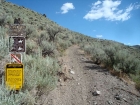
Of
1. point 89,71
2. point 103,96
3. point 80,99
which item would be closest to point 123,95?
point 103,96

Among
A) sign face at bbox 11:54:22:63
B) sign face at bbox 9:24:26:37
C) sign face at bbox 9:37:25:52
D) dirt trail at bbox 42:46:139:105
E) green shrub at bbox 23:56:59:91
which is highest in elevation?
sign face at bbox 9:24:26:37

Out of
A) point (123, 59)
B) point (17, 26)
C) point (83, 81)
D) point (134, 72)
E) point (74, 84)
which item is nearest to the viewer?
point (17, 26)

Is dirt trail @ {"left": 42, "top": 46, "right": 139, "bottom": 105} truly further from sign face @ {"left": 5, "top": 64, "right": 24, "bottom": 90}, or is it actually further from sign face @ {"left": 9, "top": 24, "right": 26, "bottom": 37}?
sign face @ {"left": 9, "top": 24, "right": 26, "bottom": 37}

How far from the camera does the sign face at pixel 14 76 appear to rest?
4.69m

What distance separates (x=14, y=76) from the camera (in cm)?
474

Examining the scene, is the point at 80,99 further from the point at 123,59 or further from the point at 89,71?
the point at 123,59

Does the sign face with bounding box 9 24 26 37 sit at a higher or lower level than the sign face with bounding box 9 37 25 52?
higher

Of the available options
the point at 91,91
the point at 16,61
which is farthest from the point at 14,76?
the point at 91,91

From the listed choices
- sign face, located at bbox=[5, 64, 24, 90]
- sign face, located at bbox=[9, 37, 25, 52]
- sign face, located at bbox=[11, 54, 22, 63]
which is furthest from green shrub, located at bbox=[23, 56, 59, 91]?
sign face, located at bbox=[9, 37, 25, 52]

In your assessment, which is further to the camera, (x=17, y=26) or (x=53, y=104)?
(x=53, y=104)

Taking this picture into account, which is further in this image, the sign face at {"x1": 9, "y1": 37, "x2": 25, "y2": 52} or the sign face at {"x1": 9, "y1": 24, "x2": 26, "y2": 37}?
the sign face at {"x1": 9, "y1": 24, "x2": 26, "y2": 37}

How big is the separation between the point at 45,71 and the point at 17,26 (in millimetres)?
2438

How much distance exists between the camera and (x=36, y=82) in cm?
559

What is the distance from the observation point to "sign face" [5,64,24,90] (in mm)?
4688
